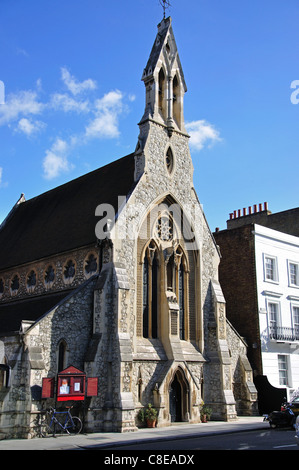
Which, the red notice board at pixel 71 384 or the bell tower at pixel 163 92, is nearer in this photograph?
the red notice board at pixel 71 384

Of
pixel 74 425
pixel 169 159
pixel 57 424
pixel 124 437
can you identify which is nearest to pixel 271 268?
pixel 169 159

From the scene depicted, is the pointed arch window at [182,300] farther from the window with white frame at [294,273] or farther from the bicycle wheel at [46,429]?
the window with white frame at [294,273]

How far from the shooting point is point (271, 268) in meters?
29.6

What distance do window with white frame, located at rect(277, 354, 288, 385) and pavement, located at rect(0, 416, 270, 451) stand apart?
21.9 feet

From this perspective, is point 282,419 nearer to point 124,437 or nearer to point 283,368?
point 124,437

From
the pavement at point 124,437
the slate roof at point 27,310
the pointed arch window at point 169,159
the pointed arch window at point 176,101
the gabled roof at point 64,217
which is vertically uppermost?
the pointed arch window at point 176,101

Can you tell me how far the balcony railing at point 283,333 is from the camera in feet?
90.8

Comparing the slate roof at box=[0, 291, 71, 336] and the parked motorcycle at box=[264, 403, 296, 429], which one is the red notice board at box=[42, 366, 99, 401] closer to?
the slate roof at box=[0, 291, 71, 336]

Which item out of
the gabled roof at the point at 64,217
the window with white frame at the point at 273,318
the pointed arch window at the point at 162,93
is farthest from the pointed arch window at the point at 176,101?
the window with white frame at the point at 273,318

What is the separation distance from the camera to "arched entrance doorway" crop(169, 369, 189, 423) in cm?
2197

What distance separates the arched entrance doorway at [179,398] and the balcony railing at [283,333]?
24.0 ft

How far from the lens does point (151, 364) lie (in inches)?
848
